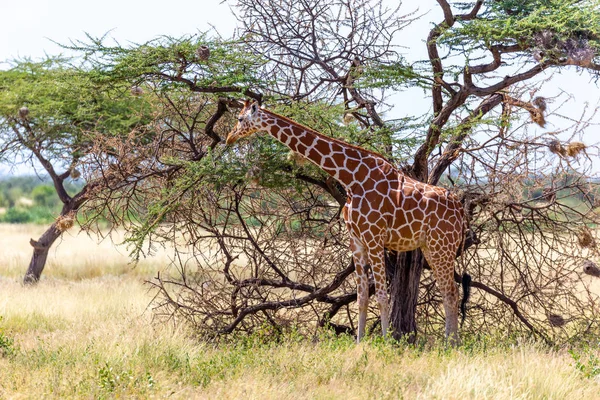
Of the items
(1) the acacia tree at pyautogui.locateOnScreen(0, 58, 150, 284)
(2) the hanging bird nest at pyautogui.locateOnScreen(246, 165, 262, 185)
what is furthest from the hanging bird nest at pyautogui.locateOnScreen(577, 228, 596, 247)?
(1) the acacia tree at pyautogui.locateOnScreen(0, 58, 150, 284)

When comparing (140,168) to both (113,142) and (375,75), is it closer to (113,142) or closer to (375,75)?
(113,142)

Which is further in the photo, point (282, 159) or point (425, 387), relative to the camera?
point (282, 159)

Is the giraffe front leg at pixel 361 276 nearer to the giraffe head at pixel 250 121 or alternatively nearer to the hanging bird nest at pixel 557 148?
the giraffe head at pixel 250 121

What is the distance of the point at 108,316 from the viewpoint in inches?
464

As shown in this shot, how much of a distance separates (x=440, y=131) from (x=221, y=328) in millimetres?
3895

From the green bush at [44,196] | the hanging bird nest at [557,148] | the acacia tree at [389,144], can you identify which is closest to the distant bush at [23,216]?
the green bush at [44,196]

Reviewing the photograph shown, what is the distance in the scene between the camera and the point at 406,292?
30.3 feet

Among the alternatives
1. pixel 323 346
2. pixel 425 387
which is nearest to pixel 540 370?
pixel 425 387

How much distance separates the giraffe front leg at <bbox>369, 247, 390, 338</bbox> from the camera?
825cm

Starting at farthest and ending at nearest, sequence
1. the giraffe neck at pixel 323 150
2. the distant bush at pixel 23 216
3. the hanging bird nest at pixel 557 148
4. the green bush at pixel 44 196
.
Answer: the green bush at pixel 44 196 < the distant bush at pixel 23 216 < the hanging bird nest at pixel 557 148 < the giraffe neck at pixel 323 150

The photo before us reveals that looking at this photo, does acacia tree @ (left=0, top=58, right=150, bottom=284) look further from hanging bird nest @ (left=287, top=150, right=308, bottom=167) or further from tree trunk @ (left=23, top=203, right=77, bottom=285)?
hanging bird nest @ (left=287, top=150, right=308, bottom=167)

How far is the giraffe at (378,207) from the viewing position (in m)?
8.20

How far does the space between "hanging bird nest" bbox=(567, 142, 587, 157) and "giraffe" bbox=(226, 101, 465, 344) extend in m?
1.31

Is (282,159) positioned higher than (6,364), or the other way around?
(282,159)
